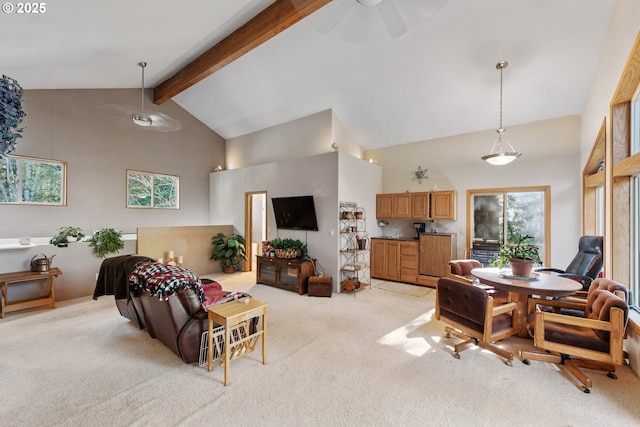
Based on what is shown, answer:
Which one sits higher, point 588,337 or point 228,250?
point 228,250

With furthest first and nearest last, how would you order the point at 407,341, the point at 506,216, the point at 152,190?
the point at 152,190
the point at 506,216
the point at 407,341

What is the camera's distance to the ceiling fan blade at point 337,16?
2.84 metres

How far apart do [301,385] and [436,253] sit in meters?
4.21

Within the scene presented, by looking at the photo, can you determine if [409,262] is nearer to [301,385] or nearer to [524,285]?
[524,285]

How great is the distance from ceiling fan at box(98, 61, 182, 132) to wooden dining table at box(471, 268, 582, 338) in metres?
5.88

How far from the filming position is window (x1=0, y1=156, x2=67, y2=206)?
455 centimetres

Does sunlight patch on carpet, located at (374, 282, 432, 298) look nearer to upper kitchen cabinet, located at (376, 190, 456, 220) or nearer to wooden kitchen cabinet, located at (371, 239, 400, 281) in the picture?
wooden kitchen cabinet, located at (371, 239, 400, 281)

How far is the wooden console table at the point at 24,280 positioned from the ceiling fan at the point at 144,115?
9.46ft

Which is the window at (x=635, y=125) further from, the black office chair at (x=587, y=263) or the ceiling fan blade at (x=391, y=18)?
the ceiling fan blade at (x=391, y=18)

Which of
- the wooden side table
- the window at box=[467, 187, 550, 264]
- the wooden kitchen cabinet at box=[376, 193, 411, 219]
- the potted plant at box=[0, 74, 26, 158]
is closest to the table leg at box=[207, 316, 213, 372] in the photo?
the wooden side table

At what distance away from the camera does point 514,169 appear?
5262 millimetres

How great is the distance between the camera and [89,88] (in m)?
5.46

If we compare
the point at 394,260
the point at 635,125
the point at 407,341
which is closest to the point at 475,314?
the point at 407,341

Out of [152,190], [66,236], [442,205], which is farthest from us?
[152,190]
